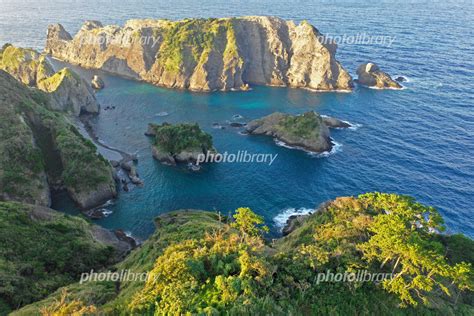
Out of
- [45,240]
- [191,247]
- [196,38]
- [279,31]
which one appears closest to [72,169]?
[45,240]

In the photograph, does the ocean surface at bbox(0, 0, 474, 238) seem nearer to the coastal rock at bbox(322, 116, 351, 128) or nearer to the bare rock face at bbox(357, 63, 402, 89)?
the coastal rock at bbox(322, 116, 351, 128)

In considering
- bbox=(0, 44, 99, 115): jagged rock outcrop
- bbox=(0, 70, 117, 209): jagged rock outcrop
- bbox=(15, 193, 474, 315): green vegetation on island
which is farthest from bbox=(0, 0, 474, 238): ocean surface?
bbox=(15, 193, 474, 315): green vegetation on island

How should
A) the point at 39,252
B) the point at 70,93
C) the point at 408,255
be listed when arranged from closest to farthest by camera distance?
1. the point at 408,255
2. the point at 39,252
3. the point at 70,93

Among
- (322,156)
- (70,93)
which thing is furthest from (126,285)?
(70,93)

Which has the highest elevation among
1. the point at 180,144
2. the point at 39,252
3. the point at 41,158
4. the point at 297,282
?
the point at 297,282

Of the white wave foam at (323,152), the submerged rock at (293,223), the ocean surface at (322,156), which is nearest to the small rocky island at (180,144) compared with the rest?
the ocean surface at (322,156)

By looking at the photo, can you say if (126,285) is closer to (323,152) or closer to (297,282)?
(297,282)

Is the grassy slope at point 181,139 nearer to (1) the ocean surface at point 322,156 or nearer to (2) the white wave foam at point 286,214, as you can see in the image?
(1) the ocean surface at point 322,156

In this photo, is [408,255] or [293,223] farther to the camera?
[293,223]
